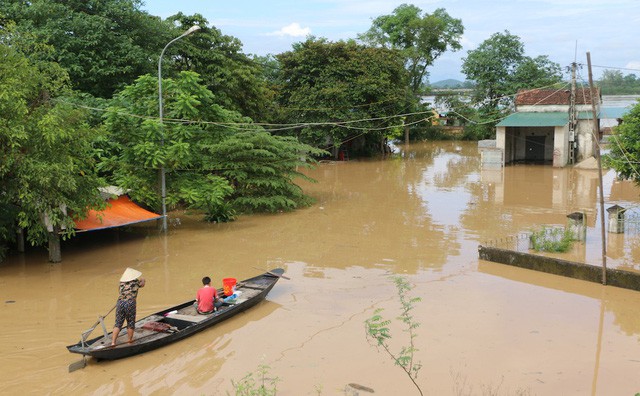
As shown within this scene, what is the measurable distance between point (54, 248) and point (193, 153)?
6107 millimetres

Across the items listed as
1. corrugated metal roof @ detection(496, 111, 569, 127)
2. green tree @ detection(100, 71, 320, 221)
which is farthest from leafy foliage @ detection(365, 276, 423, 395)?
corrugated metal roof @ detection(496, 111, 569, 127)

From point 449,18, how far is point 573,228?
4195 cm

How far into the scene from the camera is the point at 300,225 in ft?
69.6

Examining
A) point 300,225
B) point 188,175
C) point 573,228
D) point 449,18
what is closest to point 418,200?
point 300,225

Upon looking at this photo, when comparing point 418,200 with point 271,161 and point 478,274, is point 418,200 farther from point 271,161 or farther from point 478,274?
point 478,274

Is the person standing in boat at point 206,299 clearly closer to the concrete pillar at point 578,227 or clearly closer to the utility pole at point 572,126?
the concrete pillar at point 578,227

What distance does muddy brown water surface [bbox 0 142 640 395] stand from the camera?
918 cm

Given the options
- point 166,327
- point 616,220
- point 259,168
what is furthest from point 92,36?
point 616,220

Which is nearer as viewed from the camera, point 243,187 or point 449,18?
point 243,187

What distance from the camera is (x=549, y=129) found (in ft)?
129

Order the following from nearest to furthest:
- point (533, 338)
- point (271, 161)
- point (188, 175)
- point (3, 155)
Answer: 1. point (533, 338)
2. point (3, 155)
3. point (188, 175)
4. point (271, 161)

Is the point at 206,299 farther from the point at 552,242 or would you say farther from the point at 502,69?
the point at 502,69

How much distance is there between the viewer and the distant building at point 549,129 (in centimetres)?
3631

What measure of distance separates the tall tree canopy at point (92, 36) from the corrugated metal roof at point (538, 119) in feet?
74.6
